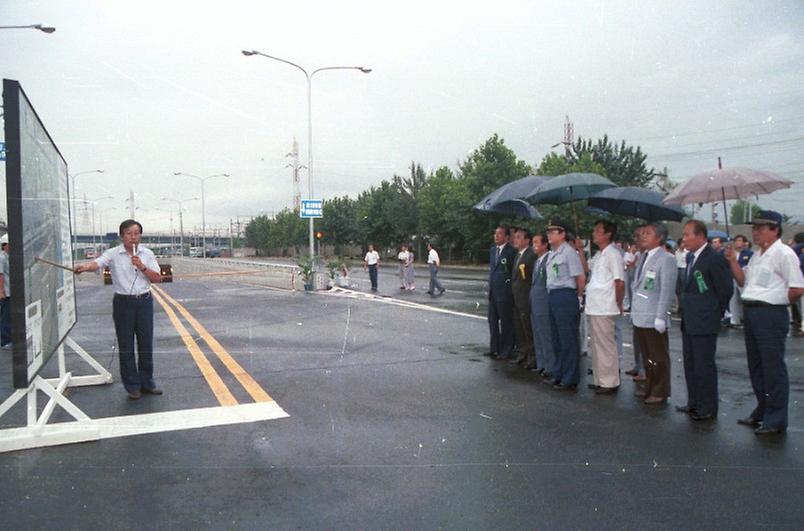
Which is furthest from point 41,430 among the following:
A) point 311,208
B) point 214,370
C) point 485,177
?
point 485,177

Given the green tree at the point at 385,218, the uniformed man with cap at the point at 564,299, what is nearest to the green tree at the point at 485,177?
the green tree at the point at 385,218

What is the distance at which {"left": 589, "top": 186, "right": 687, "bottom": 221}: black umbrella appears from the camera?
7.38 meters

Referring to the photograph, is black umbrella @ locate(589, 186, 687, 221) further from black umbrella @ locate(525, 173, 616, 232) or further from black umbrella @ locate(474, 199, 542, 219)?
black umbrella @ locate(474, 199, 542, 219)

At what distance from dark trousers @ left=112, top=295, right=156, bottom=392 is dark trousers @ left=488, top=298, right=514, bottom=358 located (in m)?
4.25

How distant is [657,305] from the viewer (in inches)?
229

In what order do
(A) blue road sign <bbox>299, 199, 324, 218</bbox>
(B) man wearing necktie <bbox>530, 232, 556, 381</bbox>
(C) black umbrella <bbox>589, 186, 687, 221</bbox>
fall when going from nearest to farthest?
(B) man wearing necktie <bbox>530, 232, 556, 381</bbox>, (C) black umbrella <bbox>589, 186, 687, 221</bbox>, (A) blue road sign <bbox>299, 199, 324, 218</bbox>

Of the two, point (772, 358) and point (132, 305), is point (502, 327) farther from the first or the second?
point (132, 305)

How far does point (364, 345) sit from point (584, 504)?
5.75m

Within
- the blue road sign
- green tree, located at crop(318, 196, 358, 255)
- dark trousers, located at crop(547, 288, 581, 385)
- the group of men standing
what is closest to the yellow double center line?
dark trousers, located at crop(547, 288, 581, 385)

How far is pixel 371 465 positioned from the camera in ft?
13.5

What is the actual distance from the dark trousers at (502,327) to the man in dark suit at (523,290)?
21 cm

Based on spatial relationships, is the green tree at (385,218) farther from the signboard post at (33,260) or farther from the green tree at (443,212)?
the signboard post at (33,260)

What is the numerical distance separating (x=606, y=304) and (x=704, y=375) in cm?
121

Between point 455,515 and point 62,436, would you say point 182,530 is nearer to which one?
point 455,515
